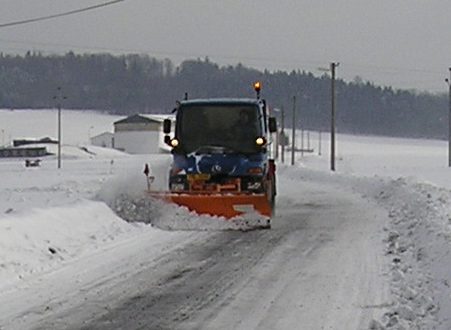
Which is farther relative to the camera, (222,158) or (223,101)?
(223,101)

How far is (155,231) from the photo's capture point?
1586cm

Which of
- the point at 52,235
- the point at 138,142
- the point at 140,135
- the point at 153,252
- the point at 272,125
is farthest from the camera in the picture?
the point at 138,142

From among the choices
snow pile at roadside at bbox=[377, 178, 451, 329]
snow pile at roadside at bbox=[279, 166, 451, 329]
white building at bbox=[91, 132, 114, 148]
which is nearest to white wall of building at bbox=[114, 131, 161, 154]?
white building at bbox=[91, 132, 114, 148]

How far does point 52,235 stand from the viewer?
12.8 m

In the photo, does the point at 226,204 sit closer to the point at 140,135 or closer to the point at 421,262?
the point at 421,262

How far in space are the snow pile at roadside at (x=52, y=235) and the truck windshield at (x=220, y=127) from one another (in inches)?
95.3

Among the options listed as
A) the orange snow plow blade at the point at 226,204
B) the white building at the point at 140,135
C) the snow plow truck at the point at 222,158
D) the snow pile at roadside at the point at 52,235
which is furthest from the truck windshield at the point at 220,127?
the white building at the point at 140,135

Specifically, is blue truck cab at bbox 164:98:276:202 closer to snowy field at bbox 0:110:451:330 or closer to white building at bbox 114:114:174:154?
snowy field at bbox 0:110:451:330

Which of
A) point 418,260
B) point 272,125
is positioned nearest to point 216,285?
point 418,260

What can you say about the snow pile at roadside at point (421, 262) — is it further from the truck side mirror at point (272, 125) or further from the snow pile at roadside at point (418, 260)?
the truck side mirror at point (272, 125)

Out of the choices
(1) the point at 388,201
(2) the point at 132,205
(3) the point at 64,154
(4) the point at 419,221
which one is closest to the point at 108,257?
(2) the point at 132,205

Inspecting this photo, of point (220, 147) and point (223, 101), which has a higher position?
point (223, 101)

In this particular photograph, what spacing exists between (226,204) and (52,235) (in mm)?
4603

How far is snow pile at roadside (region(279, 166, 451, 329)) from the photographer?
7887 millimetres
